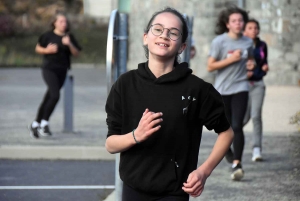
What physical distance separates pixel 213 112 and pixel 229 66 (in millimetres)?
4477

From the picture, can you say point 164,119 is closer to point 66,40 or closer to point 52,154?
point 52,154

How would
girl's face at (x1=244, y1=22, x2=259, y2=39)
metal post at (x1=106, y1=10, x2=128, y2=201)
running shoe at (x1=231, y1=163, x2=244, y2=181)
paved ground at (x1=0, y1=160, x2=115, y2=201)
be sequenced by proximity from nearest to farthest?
metal post at (x1=106, y1=10, x2=128, y2=201), paved ground at (x1=0, y1=160, x2=115, y2=201), running shoe at (x1=231, y1=163, x2=244, y2=181), girl's face at (x1=244, y1=22, x2=259, y2=39)

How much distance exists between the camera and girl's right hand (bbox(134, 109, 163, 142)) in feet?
12.0

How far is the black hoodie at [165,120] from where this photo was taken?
392 centimetres

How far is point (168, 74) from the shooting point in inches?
155

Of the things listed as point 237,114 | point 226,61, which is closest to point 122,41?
point 226,61

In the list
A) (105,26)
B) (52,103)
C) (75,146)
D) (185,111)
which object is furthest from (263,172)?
(105,26)

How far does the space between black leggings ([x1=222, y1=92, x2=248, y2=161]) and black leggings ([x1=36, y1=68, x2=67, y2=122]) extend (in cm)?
362

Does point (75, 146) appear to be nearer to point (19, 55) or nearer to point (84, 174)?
point (84, 174)

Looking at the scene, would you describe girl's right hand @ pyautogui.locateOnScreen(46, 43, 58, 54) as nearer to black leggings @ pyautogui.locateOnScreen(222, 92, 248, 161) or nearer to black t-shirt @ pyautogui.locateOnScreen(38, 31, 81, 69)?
black t-shirt @ pyautogui.locateOnScreen(38, 31, 81, 69)

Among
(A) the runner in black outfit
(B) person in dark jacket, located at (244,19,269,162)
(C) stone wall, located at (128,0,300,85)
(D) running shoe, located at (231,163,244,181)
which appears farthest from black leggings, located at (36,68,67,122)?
(C) stone wall, located at (128,0,300,85)

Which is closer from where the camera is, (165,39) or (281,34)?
(165,39)

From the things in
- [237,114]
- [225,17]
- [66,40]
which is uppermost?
[225,17]

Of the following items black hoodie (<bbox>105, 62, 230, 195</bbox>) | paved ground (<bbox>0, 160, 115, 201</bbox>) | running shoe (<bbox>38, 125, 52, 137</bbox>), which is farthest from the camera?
running shoe (<bbox>38, 125, 52, 137</bbox>)
